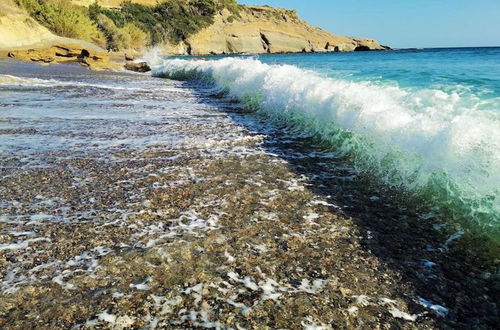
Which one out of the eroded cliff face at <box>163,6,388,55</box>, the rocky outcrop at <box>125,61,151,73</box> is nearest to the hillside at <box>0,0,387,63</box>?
the eroded cliff face at <box>163,6,388,55</box>

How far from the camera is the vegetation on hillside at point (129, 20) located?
50009mm

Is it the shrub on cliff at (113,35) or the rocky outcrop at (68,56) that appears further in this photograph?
the shrub on cliff at (113,35)

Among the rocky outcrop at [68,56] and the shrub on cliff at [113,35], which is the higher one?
the shrub on cliff at [113,35]

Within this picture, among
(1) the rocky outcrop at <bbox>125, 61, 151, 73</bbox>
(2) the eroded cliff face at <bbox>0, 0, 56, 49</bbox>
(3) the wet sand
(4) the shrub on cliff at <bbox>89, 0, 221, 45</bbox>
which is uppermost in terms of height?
(4) the shrub on cliff at <bbox>89, 0, 221, 45</bbox>

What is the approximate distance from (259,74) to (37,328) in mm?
13921

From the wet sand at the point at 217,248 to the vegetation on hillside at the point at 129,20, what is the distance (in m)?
50.7

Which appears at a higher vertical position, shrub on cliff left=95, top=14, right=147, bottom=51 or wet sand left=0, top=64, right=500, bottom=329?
shrub on cliff left=95, top=14, right=147, bottom=51

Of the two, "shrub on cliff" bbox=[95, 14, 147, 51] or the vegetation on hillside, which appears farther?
"shrub on cliff" bbox=[95, 14, 147, 51]

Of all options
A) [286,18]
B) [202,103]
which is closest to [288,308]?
[202,103]

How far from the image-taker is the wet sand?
9.68 feet

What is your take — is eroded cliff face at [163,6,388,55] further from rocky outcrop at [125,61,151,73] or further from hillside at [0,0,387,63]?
rocky outcrop at [125,61,151,73]

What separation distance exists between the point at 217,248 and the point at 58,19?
55385 mm

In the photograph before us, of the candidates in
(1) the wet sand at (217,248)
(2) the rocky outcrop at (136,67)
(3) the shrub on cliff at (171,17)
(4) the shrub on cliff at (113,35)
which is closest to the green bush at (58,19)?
(4) the shrub on cliff at (113,35)

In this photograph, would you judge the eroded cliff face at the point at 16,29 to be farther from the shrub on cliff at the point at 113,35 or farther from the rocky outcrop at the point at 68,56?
the shrub on cliff at the point at 113,35
